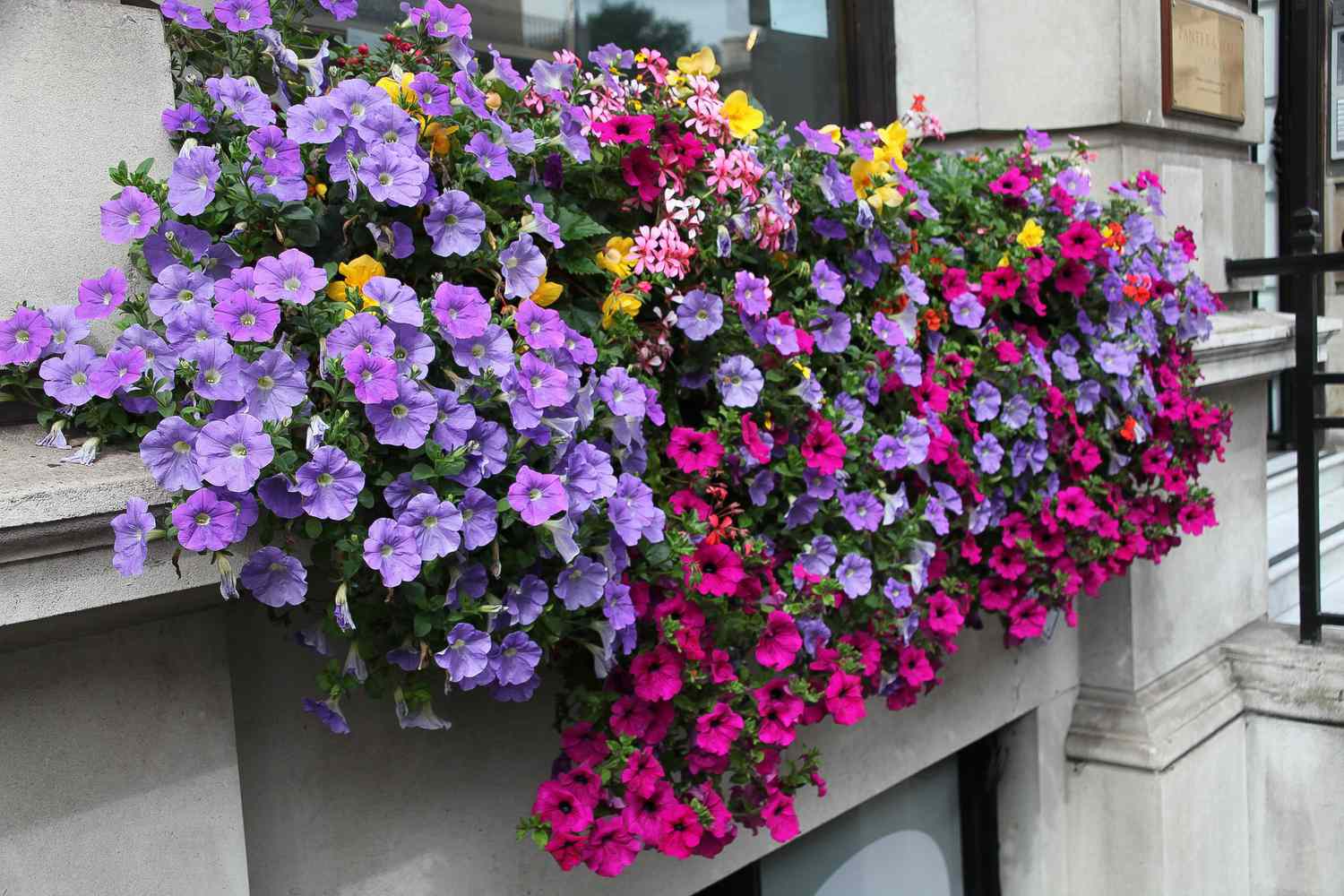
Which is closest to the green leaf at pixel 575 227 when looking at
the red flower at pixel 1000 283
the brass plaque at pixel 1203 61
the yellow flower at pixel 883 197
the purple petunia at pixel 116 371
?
the purple petunia at pixel 116 371

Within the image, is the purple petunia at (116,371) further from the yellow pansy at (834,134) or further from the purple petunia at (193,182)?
the yellow pansy at (834,134)

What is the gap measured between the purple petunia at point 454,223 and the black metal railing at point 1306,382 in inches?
123

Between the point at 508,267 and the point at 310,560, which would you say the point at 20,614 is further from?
the point at 508,267

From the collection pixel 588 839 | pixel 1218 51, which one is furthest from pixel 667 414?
pixel 1218 51

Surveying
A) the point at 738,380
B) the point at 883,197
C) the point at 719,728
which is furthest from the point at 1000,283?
the point at 719,728

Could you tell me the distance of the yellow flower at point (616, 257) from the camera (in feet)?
5.86

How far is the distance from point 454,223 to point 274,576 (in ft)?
1.64

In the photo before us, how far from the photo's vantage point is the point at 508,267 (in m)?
1.60

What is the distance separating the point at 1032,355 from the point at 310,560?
1681 millimetres

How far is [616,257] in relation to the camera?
1.80 meters

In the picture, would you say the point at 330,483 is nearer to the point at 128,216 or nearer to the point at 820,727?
the point at 128,216

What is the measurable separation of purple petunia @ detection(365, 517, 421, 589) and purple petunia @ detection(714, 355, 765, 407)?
73cm

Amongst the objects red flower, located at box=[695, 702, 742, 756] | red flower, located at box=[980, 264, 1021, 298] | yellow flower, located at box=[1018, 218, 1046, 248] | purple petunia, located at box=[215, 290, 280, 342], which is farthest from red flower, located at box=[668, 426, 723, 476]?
yellow flower, located at box=[1018, 218, 1046, 248]

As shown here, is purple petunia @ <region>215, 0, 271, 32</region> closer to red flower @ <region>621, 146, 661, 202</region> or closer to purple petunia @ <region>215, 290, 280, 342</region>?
purple petunia @ <region>215, 290, 280, 342</region>
